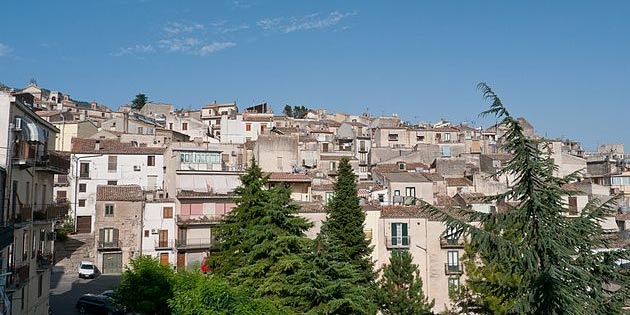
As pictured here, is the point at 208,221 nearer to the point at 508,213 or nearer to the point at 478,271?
the point at 478,271

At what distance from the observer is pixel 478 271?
32.3 m

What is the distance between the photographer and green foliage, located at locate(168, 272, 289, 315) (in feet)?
72.9

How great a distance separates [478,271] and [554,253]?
22814mm

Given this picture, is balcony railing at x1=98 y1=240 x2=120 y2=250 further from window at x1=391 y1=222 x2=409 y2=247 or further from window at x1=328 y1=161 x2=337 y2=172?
window at x1=328 y1=161 x2=337 y2=172

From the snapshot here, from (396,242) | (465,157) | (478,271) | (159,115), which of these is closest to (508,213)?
(478,271)

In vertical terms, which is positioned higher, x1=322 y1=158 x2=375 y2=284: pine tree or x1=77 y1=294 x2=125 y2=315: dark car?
x1=322 y1=158 x2=375 y2=284: pine tree

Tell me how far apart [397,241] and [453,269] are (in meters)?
4.34

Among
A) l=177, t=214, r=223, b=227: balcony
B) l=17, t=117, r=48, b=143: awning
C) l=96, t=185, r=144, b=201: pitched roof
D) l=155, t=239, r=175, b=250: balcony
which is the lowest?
l=155, t=239, r=175, b=250: balcony

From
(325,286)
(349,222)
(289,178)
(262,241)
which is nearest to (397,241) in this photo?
(349,222)

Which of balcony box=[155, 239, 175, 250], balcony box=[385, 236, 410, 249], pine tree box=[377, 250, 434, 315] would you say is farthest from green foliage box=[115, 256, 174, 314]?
balcony box=[155, 239, 175, 250]

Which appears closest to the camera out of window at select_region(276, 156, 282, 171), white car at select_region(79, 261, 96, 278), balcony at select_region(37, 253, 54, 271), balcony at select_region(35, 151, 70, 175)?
balcony at select_region(35, 151, 70, 175)

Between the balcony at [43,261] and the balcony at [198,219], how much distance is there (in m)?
17.7

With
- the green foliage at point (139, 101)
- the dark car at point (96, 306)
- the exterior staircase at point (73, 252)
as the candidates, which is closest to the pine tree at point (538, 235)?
the dark car at point (96, 306)

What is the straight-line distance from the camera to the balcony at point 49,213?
84.3 feet
